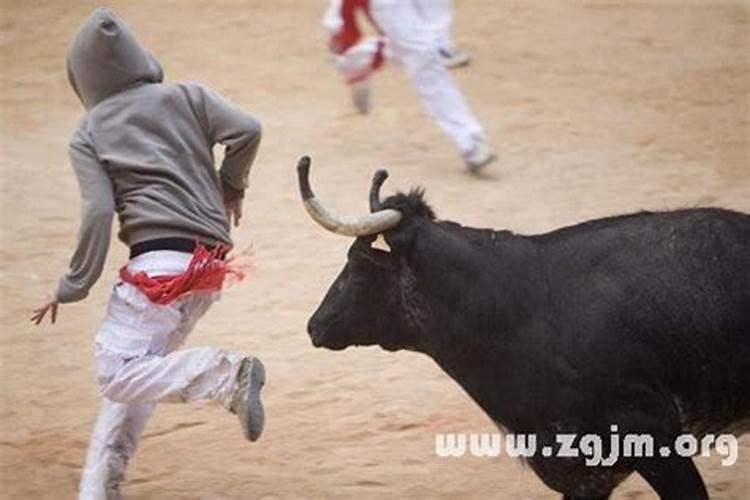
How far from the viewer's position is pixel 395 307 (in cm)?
611

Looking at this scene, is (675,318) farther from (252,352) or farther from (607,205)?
(607,205)

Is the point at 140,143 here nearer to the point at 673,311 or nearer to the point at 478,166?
the point at 673,311

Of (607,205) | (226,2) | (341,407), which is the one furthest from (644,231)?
(226,2)

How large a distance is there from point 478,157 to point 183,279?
4.64 meters

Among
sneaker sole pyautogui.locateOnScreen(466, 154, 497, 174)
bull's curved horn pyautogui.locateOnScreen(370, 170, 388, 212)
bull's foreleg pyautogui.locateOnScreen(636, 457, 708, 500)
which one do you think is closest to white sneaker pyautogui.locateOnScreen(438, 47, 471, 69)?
sneaker sole pyautogui.locateOnScreen(466, 154, 497, 174)

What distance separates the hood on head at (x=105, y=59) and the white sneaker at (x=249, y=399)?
1035 millimetres

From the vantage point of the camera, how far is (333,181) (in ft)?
35.6

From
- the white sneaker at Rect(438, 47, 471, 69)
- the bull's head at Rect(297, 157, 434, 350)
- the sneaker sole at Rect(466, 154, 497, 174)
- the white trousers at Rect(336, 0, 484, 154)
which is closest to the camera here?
the bull's head at Rect(297, 157, 434, 350)

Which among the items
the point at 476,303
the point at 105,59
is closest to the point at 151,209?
the point at 105,59

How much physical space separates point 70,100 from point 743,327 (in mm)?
7306

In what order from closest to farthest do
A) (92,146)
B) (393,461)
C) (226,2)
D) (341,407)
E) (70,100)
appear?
1. (92,146)
2. (393,461)
3. (341,407)
4. (70,100)
5. (226,2)

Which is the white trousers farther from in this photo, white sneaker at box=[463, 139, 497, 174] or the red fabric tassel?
the red fabric tassel

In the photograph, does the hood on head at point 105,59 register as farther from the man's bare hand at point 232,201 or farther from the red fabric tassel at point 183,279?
the red fabric tassel at point 183,279

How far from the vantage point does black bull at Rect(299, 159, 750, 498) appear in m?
5.83
